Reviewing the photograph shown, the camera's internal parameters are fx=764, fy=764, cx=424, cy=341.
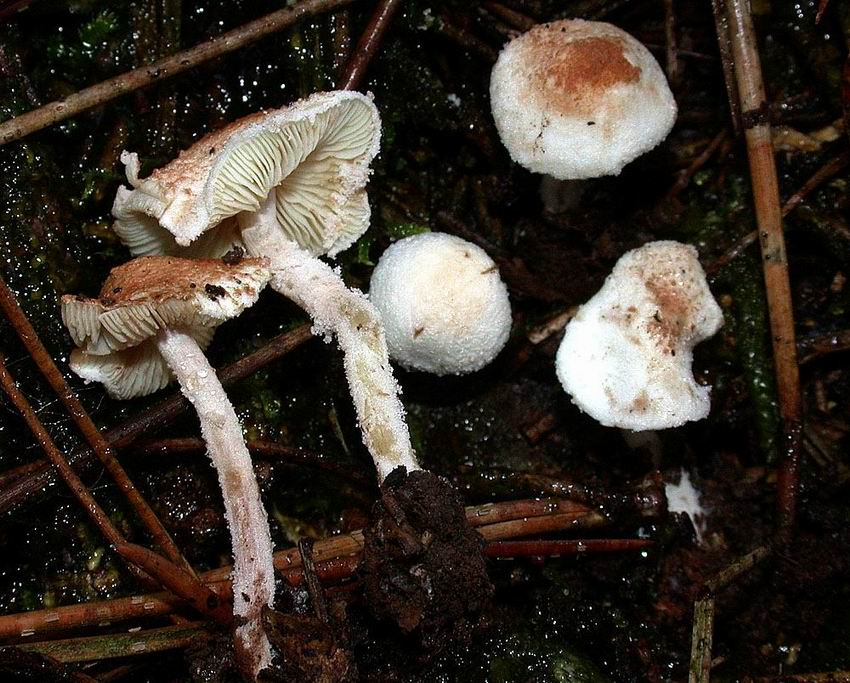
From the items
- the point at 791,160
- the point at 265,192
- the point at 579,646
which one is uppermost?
the point at 265,192

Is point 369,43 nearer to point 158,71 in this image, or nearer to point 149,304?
point 158,71

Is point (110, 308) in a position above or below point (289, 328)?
above

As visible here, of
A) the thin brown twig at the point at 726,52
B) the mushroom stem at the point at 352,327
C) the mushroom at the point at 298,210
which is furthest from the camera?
the thin brown twig at the point at 726,52

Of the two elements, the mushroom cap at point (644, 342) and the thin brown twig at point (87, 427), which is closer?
the thin brown twig at point (87, 427)

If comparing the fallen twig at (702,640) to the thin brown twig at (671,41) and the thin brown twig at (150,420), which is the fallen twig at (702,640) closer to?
the thin brown twig at (150,420)

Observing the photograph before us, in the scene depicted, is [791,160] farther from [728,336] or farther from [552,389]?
[552,389]

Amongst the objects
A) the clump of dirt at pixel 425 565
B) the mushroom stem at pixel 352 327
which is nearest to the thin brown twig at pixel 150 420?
the mushroom stem at pixel 352 327

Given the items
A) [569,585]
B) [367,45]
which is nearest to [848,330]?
[569,585]
